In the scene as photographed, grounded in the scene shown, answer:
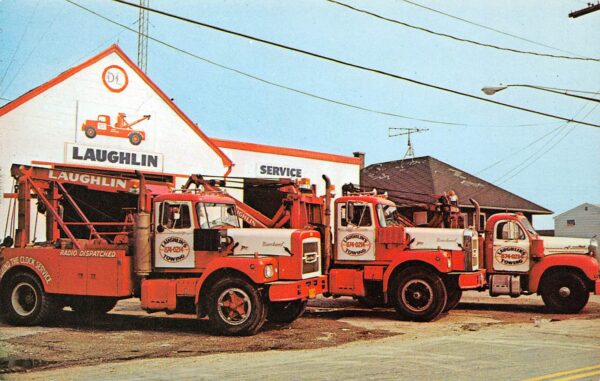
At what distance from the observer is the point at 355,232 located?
15.8m

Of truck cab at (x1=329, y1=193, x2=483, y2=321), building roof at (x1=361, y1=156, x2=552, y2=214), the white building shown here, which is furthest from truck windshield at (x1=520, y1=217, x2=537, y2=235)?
building roof at (x1=361, y1=156, x2=552, y2=214)

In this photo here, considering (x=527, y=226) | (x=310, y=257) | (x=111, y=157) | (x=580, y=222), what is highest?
(x=111, y=157)

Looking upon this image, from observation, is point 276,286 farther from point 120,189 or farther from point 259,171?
point 259,171

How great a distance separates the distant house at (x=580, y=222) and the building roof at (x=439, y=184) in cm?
933

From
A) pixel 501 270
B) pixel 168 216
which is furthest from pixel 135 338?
pixel 501 270

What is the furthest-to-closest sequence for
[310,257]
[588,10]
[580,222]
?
[580,222]
[588,10]
[310,257]

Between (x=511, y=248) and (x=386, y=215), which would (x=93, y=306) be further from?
(x=511, y=248)

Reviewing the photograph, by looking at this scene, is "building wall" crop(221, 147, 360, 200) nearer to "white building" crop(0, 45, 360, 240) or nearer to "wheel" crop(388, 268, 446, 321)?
"white building" crop(0, 45, 360, 240)

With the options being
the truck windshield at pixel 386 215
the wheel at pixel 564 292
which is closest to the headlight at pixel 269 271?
the truck windshield at pixel 386 215

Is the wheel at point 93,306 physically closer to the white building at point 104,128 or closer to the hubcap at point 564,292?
the white building at point 104,128

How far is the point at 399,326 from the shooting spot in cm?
1410

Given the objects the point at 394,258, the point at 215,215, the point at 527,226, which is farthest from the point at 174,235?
the point at 527,226

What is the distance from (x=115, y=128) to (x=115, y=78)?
Answer: 170 cm

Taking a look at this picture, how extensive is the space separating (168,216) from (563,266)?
9833 mm
